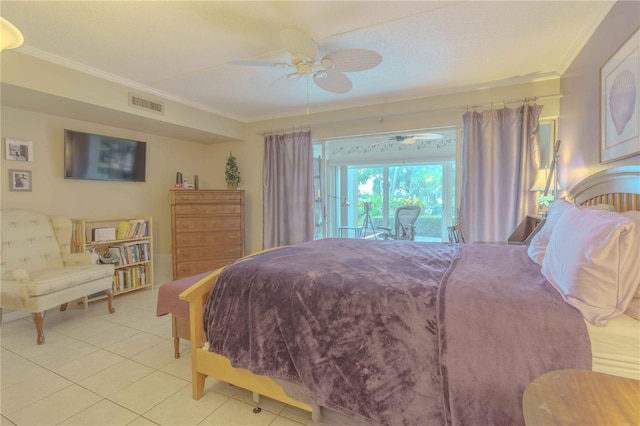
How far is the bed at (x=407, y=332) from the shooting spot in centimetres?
109

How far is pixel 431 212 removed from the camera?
621 cm

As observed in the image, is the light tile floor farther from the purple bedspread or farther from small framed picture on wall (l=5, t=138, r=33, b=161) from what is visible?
small framed picture on wall (l=5, t=138, r=33, b=161)

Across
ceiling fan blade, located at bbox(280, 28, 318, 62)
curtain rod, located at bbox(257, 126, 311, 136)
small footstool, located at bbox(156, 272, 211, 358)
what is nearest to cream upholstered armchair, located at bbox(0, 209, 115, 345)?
small footstool, located at bbox(156, 272, 211, 358)

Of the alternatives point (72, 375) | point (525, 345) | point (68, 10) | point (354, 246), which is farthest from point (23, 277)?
point (525, 345)

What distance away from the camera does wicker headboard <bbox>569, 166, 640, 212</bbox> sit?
1608 millimetres

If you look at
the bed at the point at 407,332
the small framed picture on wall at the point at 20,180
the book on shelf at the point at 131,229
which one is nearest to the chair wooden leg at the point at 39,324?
the book on shelf at the point at 131,229

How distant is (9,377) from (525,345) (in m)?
3.12

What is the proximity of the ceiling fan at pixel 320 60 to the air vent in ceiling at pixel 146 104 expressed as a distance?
184cm

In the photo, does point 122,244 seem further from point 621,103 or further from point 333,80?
point 621,103

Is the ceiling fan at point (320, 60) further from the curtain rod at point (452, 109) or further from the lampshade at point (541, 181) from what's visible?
the lampshade at point (541, 181)

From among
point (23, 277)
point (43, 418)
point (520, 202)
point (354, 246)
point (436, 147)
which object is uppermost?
point (436, 147)

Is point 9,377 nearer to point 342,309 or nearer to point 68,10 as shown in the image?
point 342,309

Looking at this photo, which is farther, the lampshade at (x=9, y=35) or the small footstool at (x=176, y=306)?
the small footstool at (x=176, y=306)

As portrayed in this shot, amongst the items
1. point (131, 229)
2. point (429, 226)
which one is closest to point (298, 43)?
point (131, 229)
